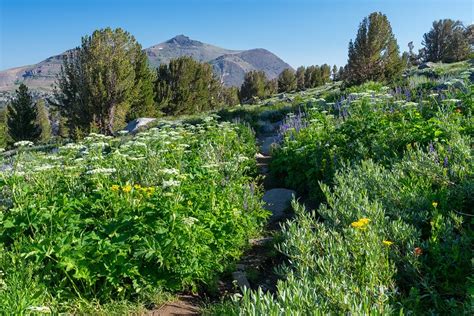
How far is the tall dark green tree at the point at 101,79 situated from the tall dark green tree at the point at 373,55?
1367 centimetres

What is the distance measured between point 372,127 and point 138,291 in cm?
477

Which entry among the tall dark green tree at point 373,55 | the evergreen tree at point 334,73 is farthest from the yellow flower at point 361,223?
the evergreen tree at point 334,73

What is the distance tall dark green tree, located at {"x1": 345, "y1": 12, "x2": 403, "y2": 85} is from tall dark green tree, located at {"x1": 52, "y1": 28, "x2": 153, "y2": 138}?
13.7 meters

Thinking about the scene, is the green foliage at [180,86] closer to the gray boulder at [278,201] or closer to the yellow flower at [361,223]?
the gray boulder at [278,201]

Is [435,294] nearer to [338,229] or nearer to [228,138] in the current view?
[338,229]

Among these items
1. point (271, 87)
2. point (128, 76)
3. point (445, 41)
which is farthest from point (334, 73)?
point (128, 76)

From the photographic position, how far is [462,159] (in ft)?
14.7

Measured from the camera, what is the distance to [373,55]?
22.2 metres

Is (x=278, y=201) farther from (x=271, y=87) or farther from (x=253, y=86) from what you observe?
(x=271, y=87)

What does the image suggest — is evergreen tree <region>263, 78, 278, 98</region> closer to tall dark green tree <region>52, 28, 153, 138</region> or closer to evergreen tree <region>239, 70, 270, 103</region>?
evergreen tree <region>239, 70, 270, 103</region>

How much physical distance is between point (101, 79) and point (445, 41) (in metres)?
34.7

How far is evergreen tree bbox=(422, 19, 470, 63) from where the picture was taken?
124 ft

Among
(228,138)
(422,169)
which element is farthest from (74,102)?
(422,169)

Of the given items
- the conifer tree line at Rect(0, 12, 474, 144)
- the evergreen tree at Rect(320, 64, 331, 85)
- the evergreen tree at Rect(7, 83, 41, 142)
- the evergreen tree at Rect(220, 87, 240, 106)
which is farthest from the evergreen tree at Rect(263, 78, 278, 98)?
the evergreen tree at Rect(7, 83, 41, 142)
